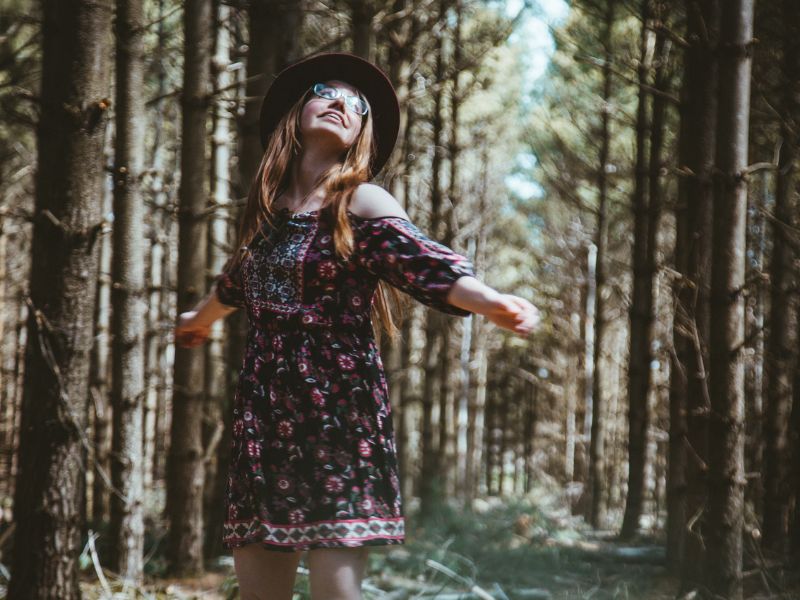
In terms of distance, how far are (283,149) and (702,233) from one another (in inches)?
112

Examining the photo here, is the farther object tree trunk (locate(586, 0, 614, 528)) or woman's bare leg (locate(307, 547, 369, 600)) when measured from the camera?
tree trunk (locate(586, 0, 614, 528))

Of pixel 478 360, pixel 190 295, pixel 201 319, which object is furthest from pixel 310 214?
pixel 478 360

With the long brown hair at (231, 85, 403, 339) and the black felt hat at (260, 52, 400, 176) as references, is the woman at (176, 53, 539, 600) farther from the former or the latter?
the black felt hat at (260, 52, 400, 176)

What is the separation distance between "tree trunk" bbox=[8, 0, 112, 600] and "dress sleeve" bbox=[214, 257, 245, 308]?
802mm

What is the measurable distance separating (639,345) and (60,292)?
607cm

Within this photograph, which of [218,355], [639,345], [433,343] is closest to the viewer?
[218,355]

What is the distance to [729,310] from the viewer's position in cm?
389

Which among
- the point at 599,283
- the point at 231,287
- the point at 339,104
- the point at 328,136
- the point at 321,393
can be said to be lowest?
the point at 321,393

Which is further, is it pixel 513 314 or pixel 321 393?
pixel 321 393

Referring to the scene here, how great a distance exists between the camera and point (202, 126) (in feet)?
15.8

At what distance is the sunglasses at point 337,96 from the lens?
2.41m

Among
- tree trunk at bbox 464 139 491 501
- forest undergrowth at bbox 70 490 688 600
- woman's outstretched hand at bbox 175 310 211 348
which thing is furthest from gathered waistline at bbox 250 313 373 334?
tree trunk at bbox 464 139 491 501

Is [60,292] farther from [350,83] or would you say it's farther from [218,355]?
[218,355]

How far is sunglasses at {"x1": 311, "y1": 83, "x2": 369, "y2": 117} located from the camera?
2408 mm
